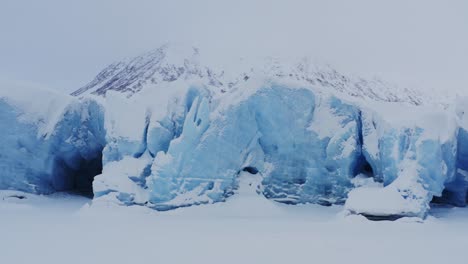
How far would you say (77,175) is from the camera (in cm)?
1769

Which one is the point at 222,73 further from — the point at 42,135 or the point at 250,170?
the point at 250,170

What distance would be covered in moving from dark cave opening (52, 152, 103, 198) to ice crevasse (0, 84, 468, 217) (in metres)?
1.32

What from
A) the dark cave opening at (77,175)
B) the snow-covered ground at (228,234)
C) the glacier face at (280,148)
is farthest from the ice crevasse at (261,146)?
the dark cave opening at (77,175)

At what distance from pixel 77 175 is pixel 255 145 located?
8.56m

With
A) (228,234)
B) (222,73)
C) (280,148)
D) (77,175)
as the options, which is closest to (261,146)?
(280,148)

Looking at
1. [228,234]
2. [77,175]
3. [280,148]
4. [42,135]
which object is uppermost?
[280,148]

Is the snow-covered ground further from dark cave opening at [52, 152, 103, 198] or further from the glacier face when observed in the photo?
dark cave opening at [52, 152, 103, 198]

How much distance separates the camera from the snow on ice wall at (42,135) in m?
14.1

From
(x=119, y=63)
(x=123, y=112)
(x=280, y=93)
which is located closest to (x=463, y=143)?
(x=280, y=93)

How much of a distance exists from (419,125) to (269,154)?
4.25m

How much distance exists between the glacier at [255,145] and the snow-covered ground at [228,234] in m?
0.58

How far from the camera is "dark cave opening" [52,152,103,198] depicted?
15586mm

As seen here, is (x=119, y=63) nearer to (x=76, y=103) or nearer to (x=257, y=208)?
(x=76, y=103)

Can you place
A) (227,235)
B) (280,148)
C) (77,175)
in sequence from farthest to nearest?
(77,175)
(280,148)
(227,235)
